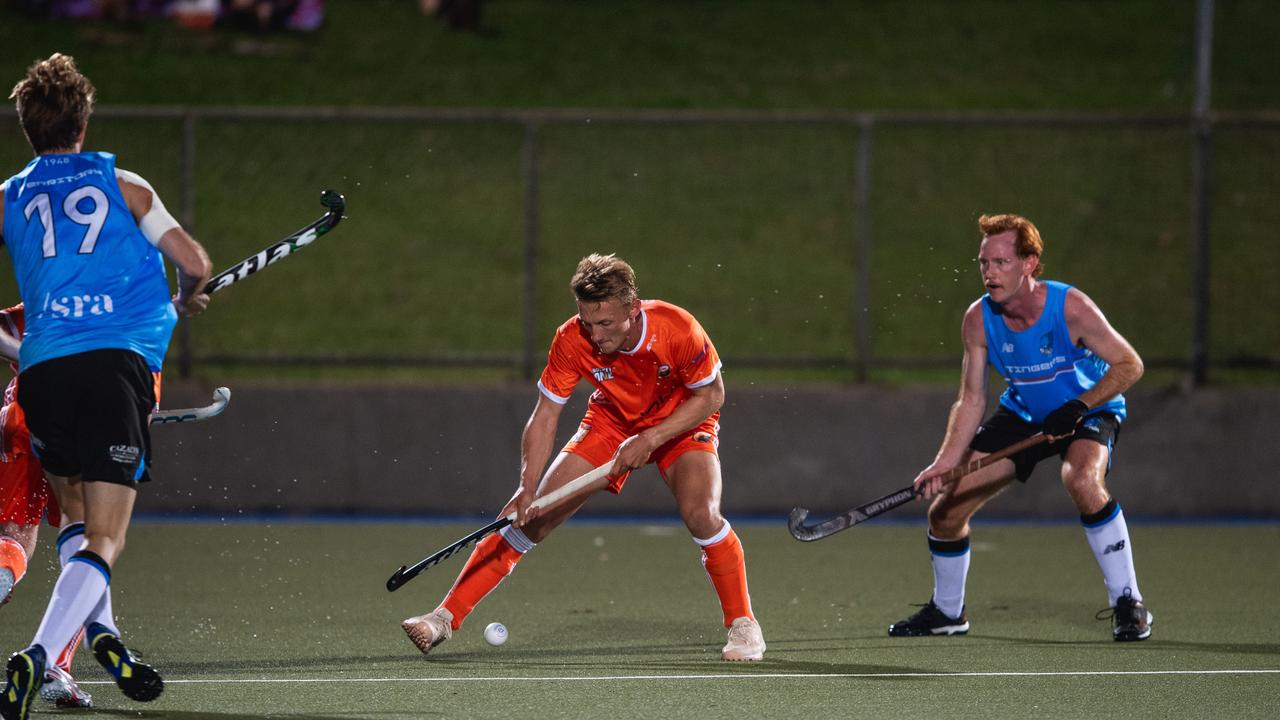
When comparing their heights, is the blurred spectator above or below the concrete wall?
above

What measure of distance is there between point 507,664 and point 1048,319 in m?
2.18

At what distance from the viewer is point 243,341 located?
11.7 meters

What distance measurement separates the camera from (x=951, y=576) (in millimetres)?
5836

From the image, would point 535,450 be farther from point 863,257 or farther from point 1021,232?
point 863,257

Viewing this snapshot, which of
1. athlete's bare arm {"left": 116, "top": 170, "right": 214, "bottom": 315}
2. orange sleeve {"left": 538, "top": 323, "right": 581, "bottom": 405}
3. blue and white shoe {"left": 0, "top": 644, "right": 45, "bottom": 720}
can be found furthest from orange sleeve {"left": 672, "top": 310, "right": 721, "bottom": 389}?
blue and white shoe {"left": 0, "top": 644, "right": 45, "bottom": 720}

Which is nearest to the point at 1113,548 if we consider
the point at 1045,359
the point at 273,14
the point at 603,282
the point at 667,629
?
the point at 1045,359

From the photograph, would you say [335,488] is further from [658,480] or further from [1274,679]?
[1274,679]

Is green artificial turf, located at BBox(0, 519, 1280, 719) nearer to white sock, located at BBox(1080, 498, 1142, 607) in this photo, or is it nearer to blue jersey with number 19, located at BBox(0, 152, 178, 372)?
white sock, located at BBox(1080, 498, 1142, 607)

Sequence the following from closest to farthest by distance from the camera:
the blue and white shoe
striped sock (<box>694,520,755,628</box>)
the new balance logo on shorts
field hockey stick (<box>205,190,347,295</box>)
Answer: the blue and white shoe
the new balance logo on shorts
field hockey stick (<box>205,190,347,295</box>)
striped sock (<box>694,520,755,628</box>)

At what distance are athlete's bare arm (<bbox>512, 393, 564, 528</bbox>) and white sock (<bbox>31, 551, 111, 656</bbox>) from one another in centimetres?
144

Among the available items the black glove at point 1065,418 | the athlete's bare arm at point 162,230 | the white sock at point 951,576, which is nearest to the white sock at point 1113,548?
the black glove at point 1065,418

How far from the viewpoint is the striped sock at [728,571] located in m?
5.34

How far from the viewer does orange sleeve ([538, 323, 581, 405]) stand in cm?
527

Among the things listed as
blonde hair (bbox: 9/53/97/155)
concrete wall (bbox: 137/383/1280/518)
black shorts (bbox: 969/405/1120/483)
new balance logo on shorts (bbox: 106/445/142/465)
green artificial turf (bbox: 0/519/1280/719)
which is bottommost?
concrete wall (bbox: 137/383/1280/518)
